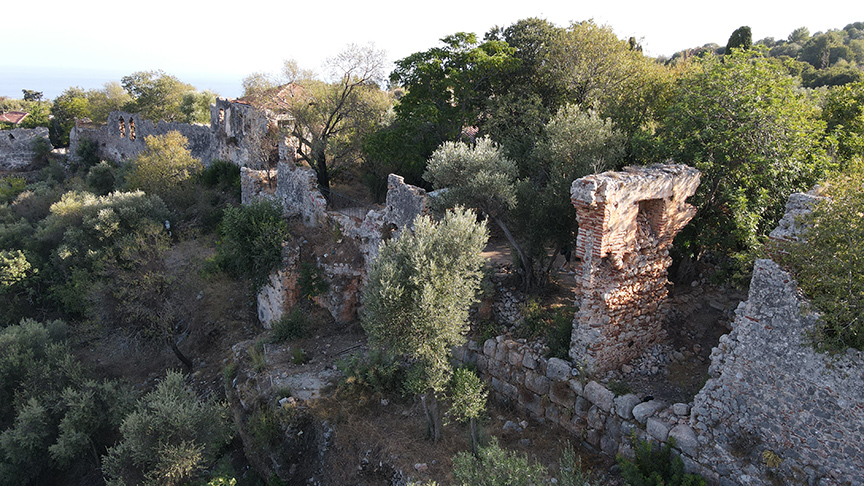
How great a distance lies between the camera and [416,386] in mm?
9852

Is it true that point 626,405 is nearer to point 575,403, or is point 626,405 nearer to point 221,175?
point 575,403

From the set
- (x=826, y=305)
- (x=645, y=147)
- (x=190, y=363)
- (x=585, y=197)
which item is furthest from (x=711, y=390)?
(x=190, y=363)

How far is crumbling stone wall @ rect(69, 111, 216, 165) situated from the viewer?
3084 cm

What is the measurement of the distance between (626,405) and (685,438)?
108cm

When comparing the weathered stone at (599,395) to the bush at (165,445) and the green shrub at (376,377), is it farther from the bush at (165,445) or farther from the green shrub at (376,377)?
the bush at (165,445)

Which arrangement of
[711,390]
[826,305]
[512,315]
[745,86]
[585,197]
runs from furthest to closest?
[512,315], [745,86], [585,197], [711,390], [826,305]

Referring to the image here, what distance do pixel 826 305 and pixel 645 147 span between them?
6.33 metres

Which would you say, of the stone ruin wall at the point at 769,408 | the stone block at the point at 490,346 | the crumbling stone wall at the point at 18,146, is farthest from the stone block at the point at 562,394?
the crumbling stone wall at the point at 18,146

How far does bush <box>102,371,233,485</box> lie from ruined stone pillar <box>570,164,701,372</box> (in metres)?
8.99

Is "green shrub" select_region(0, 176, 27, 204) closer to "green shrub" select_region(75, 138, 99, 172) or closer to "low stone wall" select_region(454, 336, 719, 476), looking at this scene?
Result: "green shrub" select_region(75, 138, 99, 172)

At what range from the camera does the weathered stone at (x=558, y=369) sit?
10.1 metres

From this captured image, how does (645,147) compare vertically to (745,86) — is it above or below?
below

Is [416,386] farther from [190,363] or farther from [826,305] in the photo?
[190,363]

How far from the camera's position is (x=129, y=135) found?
3603cm
